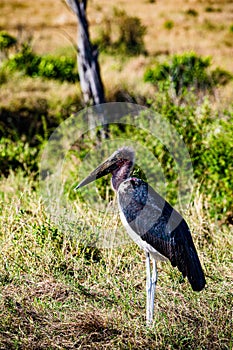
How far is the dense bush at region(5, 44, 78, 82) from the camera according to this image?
14594mm

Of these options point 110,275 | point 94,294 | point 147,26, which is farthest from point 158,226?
point 147,26

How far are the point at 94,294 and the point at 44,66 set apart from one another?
11284mm

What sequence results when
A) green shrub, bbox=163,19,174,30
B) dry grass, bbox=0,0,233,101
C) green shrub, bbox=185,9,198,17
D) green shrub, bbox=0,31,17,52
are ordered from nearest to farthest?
green shrub, bbox=0,31,17,52, dry grass, bbox=0,0,233,101, green shrub, bbox=163,19,174,30, green shrub, bbox=185,9,198,17

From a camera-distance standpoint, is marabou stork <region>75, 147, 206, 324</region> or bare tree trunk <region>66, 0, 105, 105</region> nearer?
marabou stork <region>75, 147, 206, 324</region>

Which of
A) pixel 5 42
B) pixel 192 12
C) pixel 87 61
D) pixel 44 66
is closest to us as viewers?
pixel 87 61

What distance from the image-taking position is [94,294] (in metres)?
4.47

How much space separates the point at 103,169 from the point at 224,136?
9.87ft

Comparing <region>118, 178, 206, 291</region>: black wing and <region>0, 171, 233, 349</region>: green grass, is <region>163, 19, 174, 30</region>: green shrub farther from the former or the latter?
<region>118, 178, 206, 291</region>: black wing

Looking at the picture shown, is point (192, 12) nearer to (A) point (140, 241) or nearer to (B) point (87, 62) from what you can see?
(B) point (87, 62)

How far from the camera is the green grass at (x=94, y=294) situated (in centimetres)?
387

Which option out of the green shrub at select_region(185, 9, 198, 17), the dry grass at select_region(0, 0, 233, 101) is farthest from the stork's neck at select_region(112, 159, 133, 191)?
the green shrub at select_region(185, 9, 198, 17)

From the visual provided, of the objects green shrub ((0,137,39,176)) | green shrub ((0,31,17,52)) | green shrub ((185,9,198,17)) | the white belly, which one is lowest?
green shrub ((0,137,39,176))

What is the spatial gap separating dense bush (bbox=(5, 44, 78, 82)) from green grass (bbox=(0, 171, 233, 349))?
9.32 metres

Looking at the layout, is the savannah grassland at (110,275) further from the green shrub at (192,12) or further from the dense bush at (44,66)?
the green shrub at (192,12)
